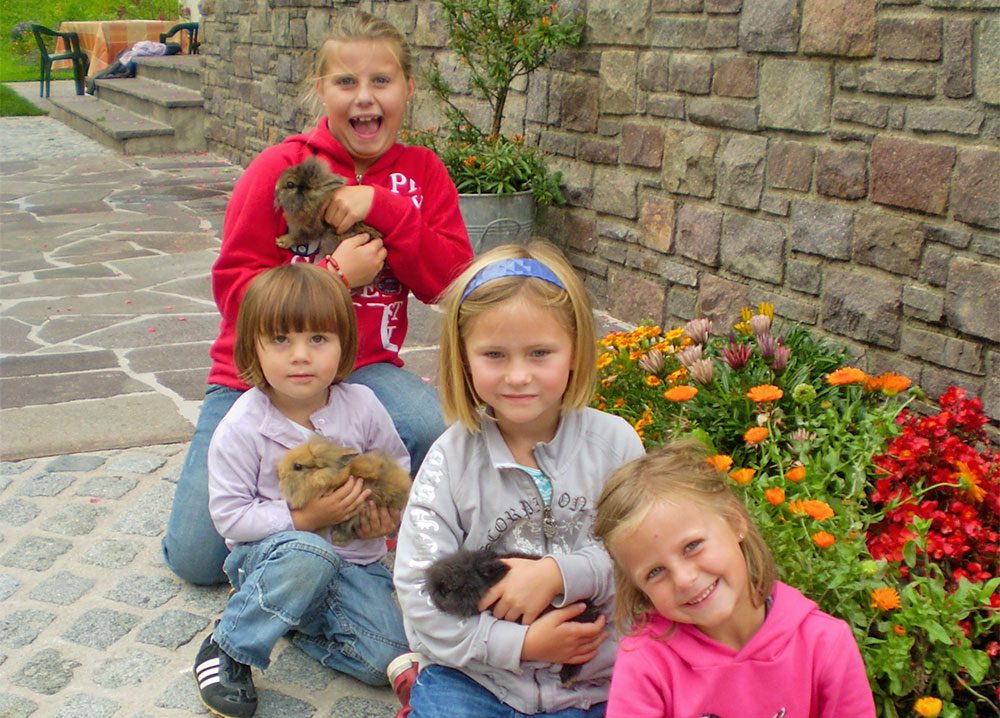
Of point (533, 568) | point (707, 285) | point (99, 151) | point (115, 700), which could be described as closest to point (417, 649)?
point (533, 568)

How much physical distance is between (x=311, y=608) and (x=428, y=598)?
58 centimetres

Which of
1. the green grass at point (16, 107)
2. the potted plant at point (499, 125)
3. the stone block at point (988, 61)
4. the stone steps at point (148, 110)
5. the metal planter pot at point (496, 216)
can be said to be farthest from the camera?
the green grass at point (16, 107)

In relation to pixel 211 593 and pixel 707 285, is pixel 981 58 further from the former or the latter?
pixel 211 593

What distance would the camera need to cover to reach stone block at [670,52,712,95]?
4.73m

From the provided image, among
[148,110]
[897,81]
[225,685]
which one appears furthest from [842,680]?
[148,110]

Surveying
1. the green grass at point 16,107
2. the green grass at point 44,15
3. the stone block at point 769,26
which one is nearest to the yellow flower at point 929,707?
the stone block at point 769,26

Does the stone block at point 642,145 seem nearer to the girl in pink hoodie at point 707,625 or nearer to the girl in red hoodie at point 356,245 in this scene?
the girl in red hoodie at point 356,245

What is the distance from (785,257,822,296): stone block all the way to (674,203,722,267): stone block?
483mm

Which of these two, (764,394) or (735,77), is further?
(735,77)

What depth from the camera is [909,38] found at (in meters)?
3.65

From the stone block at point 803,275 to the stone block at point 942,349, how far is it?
0.49m

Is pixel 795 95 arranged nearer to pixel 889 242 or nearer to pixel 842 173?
pixel 842 173

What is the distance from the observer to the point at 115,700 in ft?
8.63

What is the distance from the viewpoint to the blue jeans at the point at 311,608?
2.59 meters
